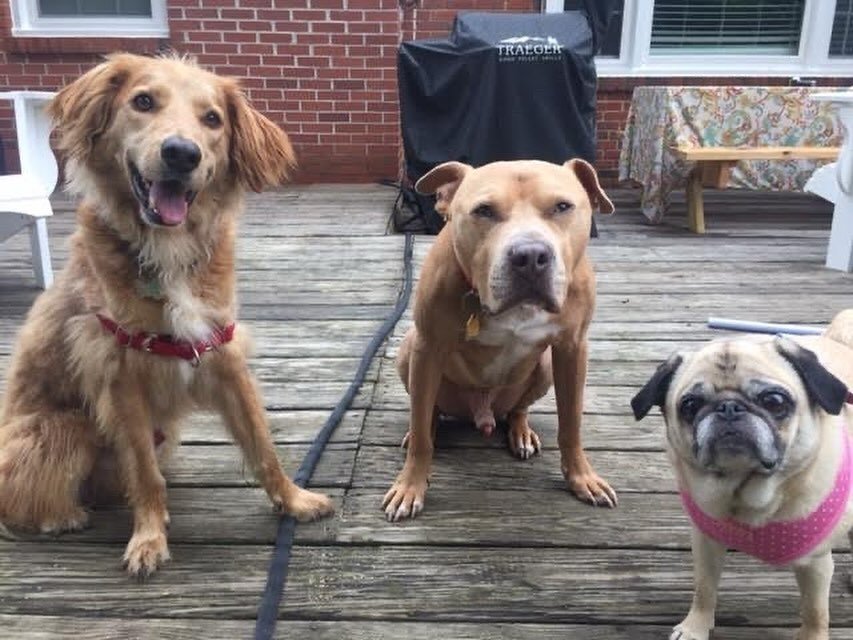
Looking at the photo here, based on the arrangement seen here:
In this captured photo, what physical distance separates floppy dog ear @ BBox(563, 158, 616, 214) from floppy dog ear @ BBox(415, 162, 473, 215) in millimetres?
300

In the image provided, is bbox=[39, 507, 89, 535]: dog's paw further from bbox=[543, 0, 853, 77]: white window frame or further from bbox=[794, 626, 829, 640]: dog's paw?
bbox=[543, 0, 853, 77]: white window frame

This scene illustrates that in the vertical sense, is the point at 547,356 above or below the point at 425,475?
above

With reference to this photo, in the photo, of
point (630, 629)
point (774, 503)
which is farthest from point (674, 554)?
point (774, 503)

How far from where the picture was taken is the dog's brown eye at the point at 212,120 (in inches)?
74.5

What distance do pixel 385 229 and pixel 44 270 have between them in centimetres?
223

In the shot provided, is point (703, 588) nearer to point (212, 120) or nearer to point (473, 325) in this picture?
point (473, 325)

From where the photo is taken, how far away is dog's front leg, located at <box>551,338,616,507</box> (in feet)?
6.63

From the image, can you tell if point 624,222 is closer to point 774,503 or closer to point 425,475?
point 425,475

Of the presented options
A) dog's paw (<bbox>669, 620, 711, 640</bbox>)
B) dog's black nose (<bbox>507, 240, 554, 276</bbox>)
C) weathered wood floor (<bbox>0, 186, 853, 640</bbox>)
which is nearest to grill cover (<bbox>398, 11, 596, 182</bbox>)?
weathered wood floor (<bbox>0, 186, 853, 640</bbox>)

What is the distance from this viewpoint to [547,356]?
2256mm

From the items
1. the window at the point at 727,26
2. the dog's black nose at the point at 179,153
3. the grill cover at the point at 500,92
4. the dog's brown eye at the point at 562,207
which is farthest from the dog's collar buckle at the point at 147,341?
the window at the point at 727,26

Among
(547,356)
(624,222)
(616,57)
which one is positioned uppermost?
(616,57)

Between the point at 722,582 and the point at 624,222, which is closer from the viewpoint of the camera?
the point at 722,582

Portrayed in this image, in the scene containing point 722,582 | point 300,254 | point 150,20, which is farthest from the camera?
point 150,20
